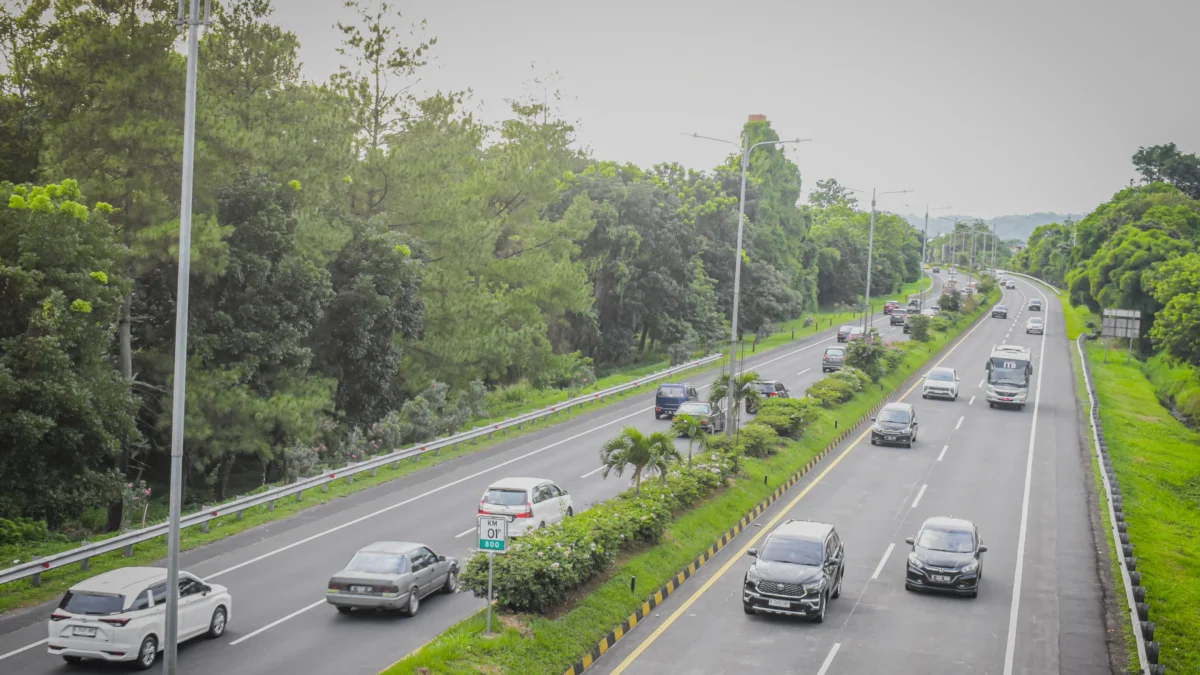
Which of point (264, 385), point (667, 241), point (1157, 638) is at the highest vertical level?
point (667, 241)

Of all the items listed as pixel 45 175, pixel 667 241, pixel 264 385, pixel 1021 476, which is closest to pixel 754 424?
pixel 1021 476

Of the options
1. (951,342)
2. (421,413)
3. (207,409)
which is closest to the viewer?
(207,409)

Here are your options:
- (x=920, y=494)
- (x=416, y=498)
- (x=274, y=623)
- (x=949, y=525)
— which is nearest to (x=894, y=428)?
(x=920, y=494)

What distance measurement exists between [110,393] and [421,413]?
13.8m

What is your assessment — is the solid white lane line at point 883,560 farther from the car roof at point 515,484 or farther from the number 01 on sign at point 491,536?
the number 01 on sign at point 491,536

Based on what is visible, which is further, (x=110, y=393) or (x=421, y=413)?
(x=421, y=413)

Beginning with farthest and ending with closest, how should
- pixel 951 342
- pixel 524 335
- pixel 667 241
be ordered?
pixel 951 342 < pixel 667 241 < pixel 524 335

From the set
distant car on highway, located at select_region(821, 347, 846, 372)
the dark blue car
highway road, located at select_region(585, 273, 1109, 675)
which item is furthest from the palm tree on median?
distant car on highway, located at select_region(821, 347, 846, 372)

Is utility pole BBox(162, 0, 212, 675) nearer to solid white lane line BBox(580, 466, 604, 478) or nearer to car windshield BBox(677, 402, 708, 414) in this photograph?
solid white lane line BBox(580, 466, 604, 478)

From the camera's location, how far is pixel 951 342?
7788cm

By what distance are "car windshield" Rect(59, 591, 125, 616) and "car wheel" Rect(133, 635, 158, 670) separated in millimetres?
675

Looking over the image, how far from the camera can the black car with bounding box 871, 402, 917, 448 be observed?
129 feet

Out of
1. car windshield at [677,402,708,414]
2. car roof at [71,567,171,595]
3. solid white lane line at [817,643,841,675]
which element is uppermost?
car roof at [71,567,171,595]

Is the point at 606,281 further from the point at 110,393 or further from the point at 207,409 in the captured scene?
the point at 110,393
